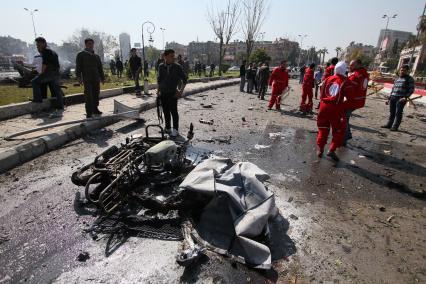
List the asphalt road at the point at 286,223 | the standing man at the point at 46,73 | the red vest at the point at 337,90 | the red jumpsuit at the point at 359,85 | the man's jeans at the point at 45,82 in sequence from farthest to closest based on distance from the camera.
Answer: the man's jeans at the point at 45,82 → the standing man at the point at 46,73 → the red jumpsuit at the point at 359,85 → the red vest at the point at 337,90 → the asphalt road at the point at 286,223

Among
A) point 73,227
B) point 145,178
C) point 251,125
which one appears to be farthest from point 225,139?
point 73,227

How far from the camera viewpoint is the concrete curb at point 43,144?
4.60m

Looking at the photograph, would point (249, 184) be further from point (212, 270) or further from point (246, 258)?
point (212, 270)

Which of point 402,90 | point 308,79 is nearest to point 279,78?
point 308,79

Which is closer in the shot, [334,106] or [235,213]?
[235,213]

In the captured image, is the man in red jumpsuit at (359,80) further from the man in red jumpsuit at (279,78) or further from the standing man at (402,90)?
the man in red jumpsuit at (279,78)

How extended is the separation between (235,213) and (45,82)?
7206 mm

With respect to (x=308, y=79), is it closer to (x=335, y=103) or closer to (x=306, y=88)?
(x=306, y=88)

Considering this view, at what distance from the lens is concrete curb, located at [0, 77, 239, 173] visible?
4.60 metres

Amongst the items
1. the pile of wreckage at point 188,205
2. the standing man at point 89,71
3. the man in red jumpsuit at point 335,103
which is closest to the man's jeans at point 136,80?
the standing man at point 89,71

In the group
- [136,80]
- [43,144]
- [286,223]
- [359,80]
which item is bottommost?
[286,223]

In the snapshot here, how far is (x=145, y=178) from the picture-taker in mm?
3736

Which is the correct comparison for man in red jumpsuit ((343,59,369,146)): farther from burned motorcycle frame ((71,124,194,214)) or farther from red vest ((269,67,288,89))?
burned motorcycle frame ((71,124,194,214))

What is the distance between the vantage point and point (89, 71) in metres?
7.06
